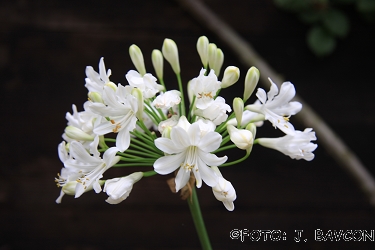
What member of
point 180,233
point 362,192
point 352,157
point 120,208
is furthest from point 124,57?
point 362,192

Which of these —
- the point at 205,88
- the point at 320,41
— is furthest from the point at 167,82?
the point at 205,88

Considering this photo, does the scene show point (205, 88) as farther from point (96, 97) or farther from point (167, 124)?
point (96, 97)

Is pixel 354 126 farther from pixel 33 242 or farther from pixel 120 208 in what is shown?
pixel 33 242

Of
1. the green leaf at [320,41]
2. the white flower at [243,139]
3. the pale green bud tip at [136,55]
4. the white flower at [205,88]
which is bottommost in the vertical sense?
the white flower at [243,139]

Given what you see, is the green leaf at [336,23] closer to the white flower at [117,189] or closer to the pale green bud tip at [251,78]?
the pale green bud tip at [251,78]

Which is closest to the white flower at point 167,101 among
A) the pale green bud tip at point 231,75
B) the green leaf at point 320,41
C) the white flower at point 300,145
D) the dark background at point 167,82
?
the pale green bud tip at point 231,75

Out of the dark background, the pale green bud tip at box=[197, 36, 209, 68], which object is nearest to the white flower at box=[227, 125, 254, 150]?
the pale green bud tip at box=[197, 36, 209, 68]
